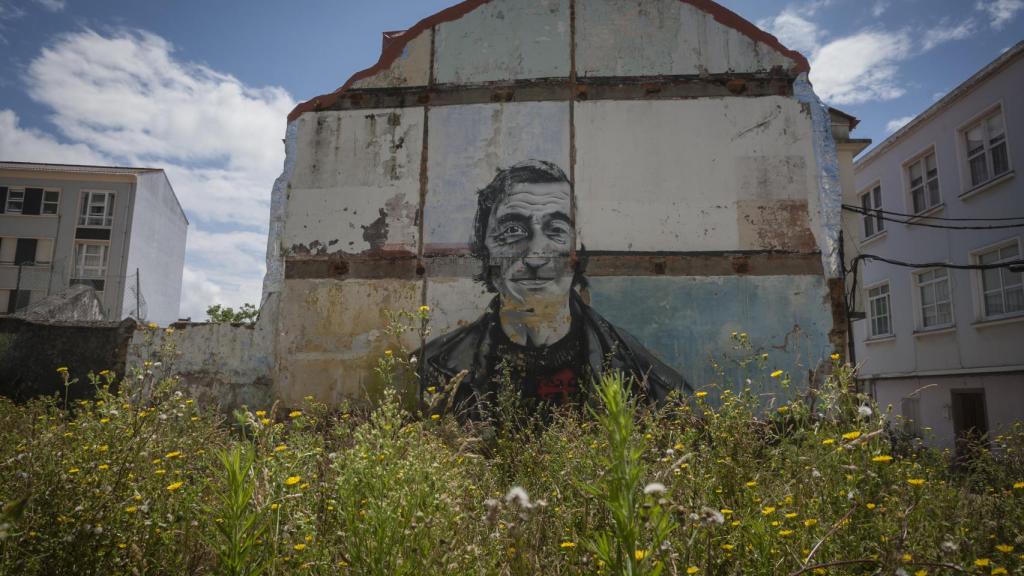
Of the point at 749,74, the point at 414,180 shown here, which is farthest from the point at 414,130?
the point at 749,74

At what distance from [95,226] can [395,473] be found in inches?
1339

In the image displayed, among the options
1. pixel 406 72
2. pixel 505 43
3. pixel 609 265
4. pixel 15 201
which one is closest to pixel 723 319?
pixel 609 265

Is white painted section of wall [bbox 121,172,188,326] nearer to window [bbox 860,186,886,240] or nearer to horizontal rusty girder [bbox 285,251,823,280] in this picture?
horizontal rusty girder [bbox 285,251,823,280]

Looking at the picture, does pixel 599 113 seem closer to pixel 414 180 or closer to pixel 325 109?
pixel 414 180

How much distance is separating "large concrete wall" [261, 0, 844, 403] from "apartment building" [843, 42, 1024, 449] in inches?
175

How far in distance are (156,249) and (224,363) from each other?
29167mm

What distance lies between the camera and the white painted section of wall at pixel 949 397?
12938mm

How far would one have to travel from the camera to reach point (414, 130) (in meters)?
9.25

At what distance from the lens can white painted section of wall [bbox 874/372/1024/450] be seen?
1294cm

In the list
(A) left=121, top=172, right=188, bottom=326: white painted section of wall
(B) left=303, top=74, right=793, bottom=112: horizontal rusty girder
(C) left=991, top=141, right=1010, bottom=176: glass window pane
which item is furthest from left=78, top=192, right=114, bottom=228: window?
(C) left=991, top=141, right=1010, bottom=176: glass window pane

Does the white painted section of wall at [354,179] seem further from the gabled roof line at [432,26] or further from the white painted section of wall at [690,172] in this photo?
the white painted section of wall at [690,172]

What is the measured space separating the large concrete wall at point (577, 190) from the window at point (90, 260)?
87.0 feet

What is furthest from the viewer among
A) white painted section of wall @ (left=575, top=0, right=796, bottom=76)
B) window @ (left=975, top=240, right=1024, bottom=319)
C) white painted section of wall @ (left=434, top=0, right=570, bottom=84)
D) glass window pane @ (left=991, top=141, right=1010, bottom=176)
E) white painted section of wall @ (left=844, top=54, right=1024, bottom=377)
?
glass window pane @ (left=991, top=141, right=1010, bottom=176)

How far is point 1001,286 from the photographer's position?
13.7 metres
